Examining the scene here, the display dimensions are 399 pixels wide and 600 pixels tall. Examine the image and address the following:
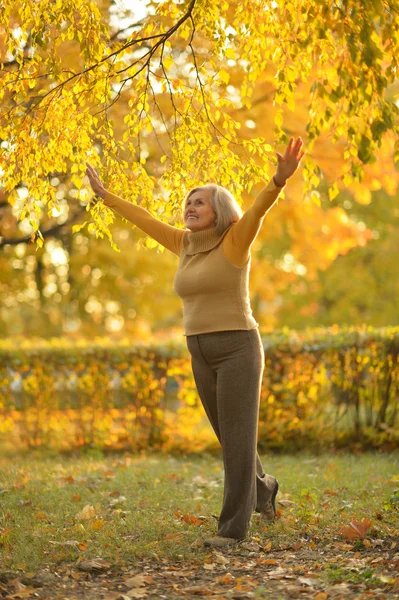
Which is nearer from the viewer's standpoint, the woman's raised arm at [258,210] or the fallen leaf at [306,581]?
the fallen leaf at [306,581]

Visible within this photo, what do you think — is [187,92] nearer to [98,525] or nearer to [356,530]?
[98,525]

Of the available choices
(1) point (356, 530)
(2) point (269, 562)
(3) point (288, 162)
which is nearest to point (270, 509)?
(1) point (356, 530)

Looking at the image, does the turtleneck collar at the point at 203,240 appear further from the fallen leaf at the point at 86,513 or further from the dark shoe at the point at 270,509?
the fallen leaf at the point at 86,513

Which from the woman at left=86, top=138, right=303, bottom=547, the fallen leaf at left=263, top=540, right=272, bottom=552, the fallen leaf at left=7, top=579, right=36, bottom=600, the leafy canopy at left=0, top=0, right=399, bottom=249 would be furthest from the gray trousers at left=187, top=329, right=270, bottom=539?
the fallen leaf at left=7, top=579, right=36, bottom=600

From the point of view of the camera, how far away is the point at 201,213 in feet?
15.5

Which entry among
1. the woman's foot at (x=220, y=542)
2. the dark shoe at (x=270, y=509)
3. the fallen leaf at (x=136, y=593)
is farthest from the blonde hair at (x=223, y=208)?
the fallen leaf at (x=136, y=593)

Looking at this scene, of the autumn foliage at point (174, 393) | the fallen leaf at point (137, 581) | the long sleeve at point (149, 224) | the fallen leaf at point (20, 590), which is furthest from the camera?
the autumn foliage at point (174, 393)

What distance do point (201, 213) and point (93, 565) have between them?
209cm

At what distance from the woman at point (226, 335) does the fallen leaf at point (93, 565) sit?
0.66 meters

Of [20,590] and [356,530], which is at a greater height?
[356,530]

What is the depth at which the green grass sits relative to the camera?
4.60 metres

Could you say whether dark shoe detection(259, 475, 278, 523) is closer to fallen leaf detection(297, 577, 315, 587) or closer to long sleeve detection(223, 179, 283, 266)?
fallen leaf detection(297, 577, 315, 587)

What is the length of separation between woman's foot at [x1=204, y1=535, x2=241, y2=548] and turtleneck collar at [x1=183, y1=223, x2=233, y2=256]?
1702mm

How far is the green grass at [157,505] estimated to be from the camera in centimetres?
460
